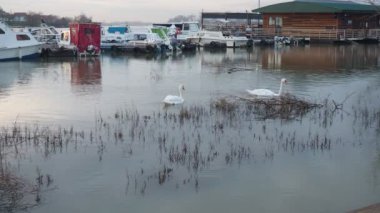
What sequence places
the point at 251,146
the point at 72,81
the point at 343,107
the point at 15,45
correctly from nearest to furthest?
the point at 251,146 < the point at 343,107 < the point at 72,81 < the point at 15,45

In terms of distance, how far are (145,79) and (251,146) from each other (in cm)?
1181

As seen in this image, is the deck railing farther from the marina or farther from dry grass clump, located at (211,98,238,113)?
dry grass clump, located at (211,98,238,113)

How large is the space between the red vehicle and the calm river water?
52.3ft

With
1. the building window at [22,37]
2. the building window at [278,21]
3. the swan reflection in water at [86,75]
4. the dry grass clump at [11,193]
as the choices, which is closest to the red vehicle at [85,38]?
the swan reflection in water at [86,75]

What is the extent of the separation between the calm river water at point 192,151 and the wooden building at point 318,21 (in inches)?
A: 1378

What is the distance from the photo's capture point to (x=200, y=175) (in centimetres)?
859

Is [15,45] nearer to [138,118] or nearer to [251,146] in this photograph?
[138,118]

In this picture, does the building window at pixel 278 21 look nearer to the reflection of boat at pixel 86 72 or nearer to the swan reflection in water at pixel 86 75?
the swan reflection in water at pixel 86 75

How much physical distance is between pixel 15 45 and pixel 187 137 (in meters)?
22.3

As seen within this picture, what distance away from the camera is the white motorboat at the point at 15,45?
99.0 feet

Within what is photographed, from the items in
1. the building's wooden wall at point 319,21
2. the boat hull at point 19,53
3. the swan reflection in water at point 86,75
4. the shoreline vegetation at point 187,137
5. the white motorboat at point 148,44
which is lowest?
the shoreline vegetation at point 187,137

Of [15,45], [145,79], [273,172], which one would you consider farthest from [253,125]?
[15,45]

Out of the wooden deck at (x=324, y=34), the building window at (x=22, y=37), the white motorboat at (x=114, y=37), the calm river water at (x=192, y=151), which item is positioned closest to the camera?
the calm river water at (x=192, y=151)

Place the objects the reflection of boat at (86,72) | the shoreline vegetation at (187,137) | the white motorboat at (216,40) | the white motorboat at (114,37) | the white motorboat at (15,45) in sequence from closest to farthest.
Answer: the shoreline vegetation at (187,137)
the reflection of boat at (86,72)
the white motorboat at (15,45)
the white motorboat at (114,37)
the white motorboat at (216,40)
